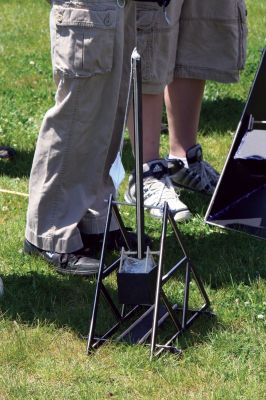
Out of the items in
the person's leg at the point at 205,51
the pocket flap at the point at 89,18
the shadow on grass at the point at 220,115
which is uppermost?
the pocket flap at the point at 89,18

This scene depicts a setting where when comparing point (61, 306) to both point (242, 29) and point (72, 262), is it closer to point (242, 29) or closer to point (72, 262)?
point (72, 262)

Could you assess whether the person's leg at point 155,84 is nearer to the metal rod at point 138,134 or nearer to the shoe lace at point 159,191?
the shoe lace at point 159,191

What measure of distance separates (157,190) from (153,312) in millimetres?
1361

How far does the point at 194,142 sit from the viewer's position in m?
4.80

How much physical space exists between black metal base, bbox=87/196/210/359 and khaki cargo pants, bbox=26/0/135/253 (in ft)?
1.50

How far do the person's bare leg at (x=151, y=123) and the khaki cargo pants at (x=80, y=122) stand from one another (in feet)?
2.03

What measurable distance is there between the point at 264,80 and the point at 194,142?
0.89 meters

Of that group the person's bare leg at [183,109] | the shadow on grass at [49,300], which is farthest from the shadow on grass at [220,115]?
the shadow on grass at [49,300]

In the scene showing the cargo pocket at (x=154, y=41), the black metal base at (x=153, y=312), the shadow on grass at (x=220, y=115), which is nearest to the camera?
the black metal base at (x=153, y=312)

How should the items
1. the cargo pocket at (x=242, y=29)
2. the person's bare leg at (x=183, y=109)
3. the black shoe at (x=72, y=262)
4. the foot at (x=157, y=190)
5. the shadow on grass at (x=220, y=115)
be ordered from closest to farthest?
the black shoe at (x=72, y=262) < the foot at (x=157, y=190) < the cargo pocket at (x=242, y=29) < the person's bare leg at (x=183, y=109) < the shadow on grass at (x=220, y=115)

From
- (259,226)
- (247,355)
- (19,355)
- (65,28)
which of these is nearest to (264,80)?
(259,226)

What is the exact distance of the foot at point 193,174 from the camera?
185 inches

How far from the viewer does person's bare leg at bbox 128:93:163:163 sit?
4.44 metres

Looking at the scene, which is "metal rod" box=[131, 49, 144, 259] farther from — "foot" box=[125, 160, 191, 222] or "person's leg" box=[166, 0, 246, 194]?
"person's leg" box=[166, 0, 246, 194]
